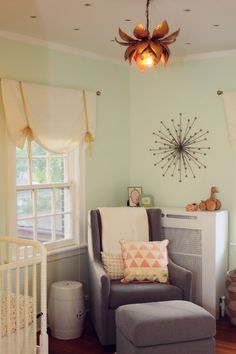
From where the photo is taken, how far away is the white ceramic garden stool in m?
4.03

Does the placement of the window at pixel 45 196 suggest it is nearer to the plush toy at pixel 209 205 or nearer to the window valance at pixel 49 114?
the window valance at pixel 49 114

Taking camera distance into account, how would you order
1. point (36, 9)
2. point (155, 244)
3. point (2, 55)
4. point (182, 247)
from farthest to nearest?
1. point (182, 247)
2. point (155, 244)
3. point (2, 55)
4. point (36, 9)

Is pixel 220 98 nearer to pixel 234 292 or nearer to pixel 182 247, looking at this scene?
pixel 182 247

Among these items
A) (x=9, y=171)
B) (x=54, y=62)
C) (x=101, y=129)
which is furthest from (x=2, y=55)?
(x=101, y=129)

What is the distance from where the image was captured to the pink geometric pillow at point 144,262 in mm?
4008

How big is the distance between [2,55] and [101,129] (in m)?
1.32

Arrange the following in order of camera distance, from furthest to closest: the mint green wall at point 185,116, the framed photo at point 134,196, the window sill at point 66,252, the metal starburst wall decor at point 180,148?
1. the framed photo at point 134,196
2. the metal starburst wall decor at point 180,148
3. the mint green wall at point 185,116
4. the window sill at point 66,252

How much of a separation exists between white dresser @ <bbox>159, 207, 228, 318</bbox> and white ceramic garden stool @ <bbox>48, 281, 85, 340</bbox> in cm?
109

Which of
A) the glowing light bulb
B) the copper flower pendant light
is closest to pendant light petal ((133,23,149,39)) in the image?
the copper flower pendant light

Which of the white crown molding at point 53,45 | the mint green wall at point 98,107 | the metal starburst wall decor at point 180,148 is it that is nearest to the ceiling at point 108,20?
the white crown molding at point 53,45

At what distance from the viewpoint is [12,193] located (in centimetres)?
402

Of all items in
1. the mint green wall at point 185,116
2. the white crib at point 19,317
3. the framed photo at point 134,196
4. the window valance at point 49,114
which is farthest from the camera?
the framed photo at point 134,196

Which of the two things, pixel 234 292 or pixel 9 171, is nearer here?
pixel 9 171

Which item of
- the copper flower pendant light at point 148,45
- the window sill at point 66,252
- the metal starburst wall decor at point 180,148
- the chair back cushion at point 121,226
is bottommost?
the window sill at point 66,252
